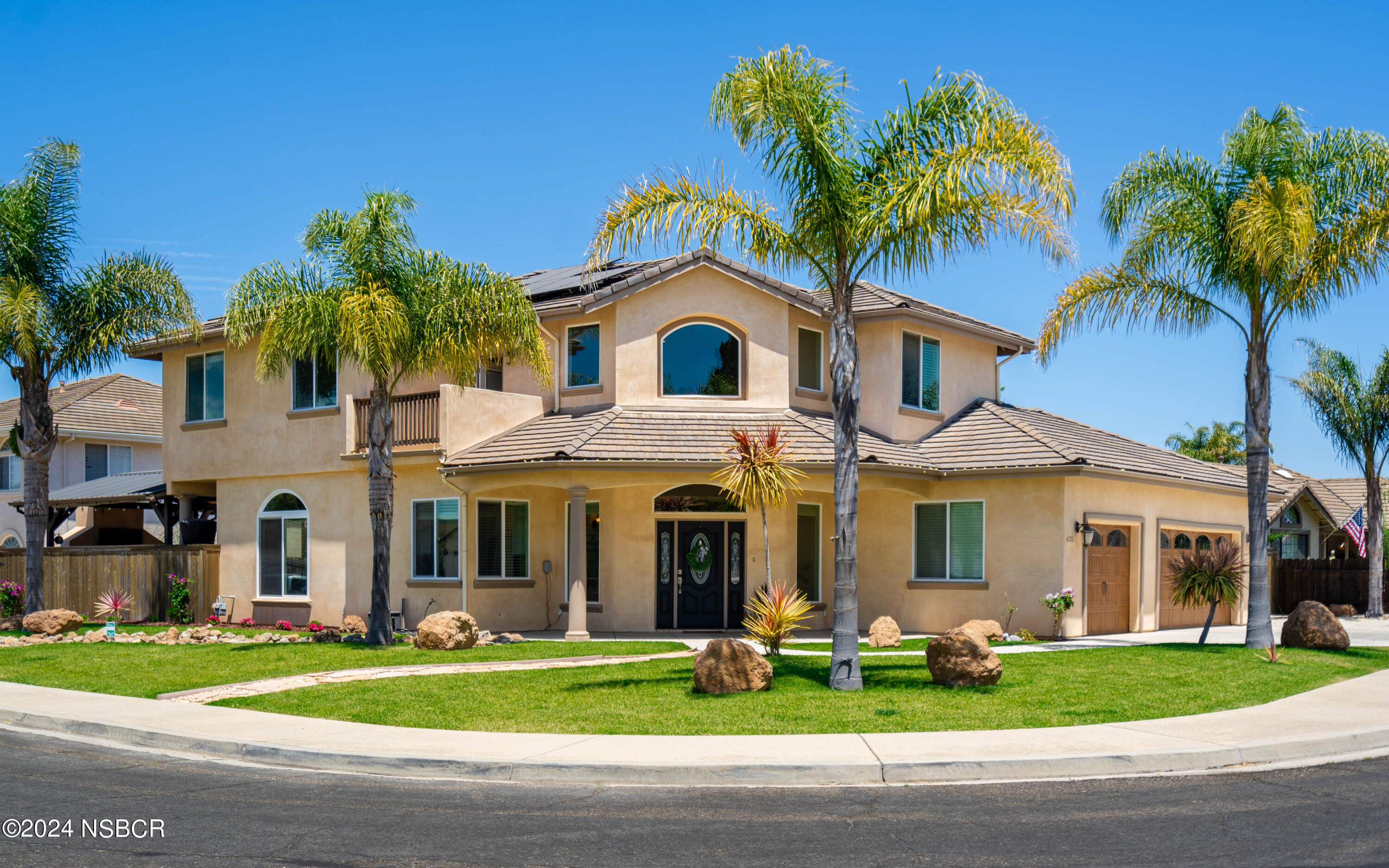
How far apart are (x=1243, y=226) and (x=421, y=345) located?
1261 cm

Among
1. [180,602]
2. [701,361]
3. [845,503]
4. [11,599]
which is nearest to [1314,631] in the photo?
[845,503]

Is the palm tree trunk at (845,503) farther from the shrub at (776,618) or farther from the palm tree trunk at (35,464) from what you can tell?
the palm tree trunk at (35,464)

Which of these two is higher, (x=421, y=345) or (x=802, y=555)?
(x=421, y=345)

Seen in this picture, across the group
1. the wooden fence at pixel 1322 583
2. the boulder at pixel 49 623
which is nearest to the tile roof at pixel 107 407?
the boulder at pixel 49 623

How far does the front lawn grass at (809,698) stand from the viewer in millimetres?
11289

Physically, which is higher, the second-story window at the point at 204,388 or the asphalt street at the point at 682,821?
the second-story window at the point at 204,388

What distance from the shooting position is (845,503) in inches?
529

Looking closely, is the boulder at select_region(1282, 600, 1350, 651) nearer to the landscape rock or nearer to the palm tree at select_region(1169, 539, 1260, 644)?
the palm tree at select_region(1169, 539, 1260, 644)

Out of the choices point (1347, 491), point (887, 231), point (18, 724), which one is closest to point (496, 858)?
point (18, 724)

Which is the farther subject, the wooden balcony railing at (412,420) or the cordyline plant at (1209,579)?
the wooden balcony railing at (412,420)

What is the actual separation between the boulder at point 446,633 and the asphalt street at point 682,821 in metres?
8.57

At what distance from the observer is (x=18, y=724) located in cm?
1209

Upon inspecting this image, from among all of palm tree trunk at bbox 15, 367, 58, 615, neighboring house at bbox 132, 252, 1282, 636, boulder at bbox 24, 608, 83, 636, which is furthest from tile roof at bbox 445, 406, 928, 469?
palm tree trunk at bbox 15, 367, 58, 615

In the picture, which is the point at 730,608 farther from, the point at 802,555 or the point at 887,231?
the point at 887,231
